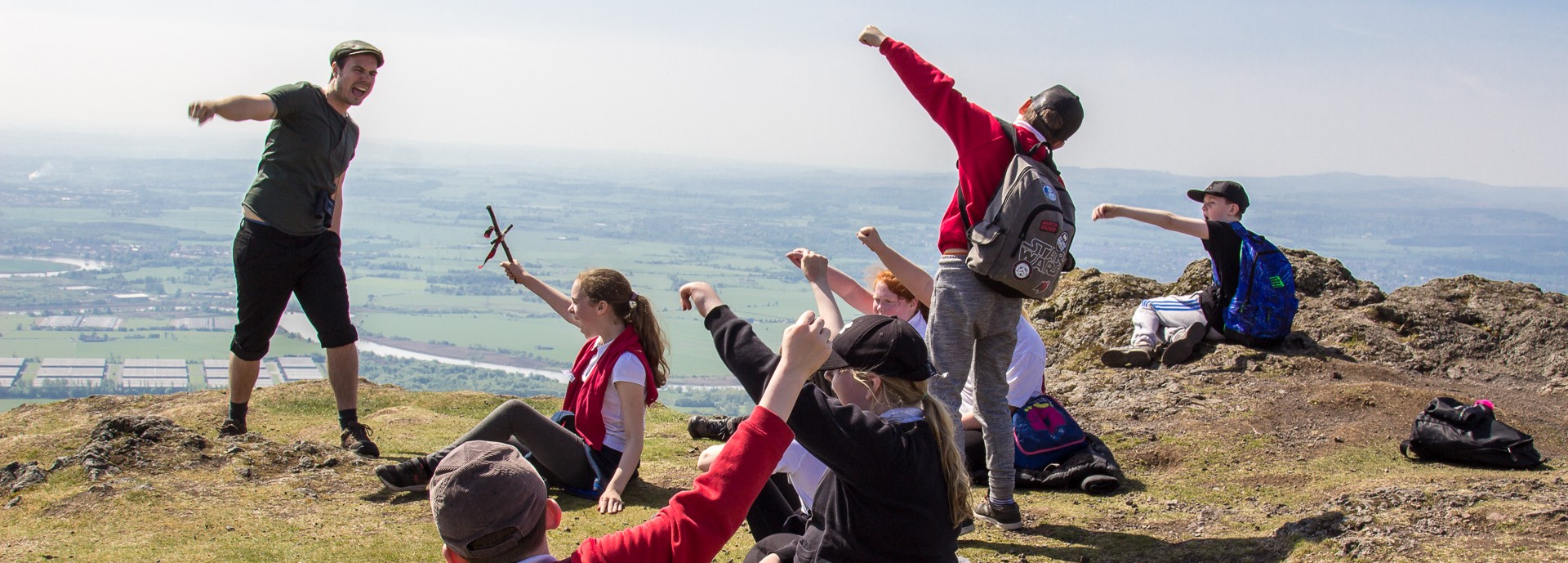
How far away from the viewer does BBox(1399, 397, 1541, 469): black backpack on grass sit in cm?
679

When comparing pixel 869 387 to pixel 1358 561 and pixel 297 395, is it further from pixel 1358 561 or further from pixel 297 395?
pixel 297 395

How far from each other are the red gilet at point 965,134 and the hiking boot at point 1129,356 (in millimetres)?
5361

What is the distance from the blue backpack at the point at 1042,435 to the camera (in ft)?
22.4

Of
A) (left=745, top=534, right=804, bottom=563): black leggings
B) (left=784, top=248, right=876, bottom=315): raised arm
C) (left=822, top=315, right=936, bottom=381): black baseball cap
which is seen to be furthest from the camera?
(left=784, top=248, right=876, bottom=315): raised arm

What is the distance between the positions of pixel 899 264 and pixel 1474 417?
409cm

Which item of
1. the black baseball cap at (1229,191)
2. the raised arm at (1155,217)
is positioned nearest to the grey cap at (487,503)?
the raised arm at (1155,217)

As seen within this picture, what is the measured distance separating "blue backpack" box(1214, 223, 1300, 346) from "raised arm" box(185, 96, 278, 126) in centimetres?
804

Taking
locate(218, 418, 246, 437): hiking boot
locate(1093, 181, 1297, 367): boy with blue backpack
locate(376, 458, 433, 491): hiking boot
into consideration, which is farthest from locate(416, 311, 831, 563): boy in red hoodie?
locate(1093, 181, 1297, 367): boy with blue backpack

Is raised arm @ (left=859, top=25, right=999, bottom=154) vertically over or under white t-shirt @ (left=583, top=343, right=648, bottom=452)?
over

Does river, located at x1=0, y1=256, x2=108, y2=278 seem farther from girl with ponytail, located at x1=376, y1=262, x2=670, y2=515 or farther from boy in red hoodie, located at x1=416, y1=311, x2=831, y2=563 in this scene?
boy in red hoodie, located at x1=416, y1=311, x2=831, y2=563

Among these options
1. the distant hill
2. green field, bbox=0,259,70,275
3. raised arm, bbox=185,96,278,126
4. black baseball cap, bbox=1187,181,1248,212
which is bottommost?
green field, bbox=0,259,70,275

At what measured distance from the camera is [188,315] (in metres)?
100

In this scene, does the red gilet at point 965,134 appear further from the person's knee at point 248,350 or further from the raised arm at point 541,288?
the person's knee at point 248,350

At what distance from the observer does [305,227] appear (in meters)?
6.95
